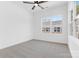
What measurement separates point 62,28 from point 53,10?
1569 millimetres

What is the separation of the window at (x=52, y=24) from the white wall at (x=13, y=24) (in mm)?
1377

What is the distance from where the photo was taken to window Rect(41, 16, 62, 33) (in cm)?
632

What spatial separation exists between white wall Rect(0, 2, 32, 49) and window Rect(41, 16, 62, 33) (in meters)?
1.38

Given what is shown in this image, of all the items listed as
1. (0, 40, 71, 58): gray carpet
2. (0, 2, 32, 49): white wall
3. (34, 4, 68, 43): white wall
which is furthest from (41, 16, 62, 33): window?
(0, 40, 71, 58): gray carpet

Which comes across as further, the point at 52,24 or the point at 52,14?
the point at 52,24

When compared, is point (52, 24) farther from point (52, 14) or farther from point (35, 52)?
point (35, 52)

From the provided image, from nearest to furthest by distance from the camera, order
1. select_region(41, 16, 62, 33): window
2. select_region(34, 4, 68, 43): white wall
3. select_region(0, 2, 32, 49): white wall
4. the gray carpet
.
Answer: the gray carpet, select_region(0, 2, 32, 49): white wall, select_region(34, 4, 68, 43): white wall, select_region(41, 16, 62, 33): window

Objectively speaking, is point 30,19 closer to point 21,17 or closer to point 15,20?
point 21,17

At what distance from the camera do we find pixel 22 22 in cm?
625

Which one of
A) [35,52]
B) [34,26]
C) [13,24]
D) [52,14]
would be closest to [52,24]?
[52,14]

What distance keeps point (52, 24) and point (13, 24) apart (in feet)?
9.94

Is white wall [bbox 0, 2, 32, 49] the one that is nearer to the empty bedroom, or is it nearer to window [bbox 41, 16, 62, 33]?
the empty bedroom

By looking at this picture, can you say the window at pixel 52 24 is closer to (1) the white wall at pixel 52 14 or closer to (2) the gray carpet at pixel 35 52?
(1) the white wall at pixel 52 14

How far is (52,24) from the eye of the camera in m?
6.61
